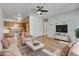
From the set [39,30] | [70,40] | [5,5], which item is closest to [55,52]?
[70,40]

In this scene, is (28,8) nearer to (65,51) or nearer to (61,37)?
(61,37)

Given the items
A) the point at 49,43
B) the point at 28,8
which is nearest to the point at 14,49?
the point at 49,43

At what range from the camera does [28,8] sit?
2188 millimetres

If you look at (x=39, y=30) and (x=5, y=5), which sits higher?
(x=5, y=5)

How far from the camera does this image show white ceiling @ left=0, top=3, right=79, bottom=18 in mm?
2146

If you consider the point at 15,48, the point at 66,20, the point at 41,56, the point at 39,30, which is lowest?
the point at 41,56

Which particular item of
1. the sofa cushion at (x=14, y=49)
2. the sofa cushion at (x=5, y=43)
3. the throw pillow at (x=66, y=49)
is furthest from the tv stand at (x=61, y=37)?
the sofa cushion at (x=5, y=43)

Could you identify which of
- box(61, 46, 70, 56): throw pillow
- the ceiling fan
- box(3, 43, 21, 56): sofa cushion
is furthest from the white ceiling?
box(61, 46, 70, 56): throw pillow

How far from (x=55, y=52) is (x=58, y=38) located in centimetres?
28

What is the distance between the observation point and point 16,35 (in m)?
2.26

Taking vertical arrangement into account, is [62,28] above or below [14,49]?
above

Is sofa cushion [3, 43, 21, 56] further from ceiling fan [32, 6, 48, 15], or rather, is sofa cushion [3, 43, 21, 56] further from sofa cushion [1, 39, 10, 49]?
ceiling fan [32, 6, 48, 15]

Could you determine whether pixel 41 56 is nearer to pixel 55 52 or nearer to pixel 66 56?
pixel 55 52

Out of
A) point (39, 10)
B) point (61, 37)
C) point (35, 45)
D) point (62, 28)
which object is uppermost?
point (39, 10)
